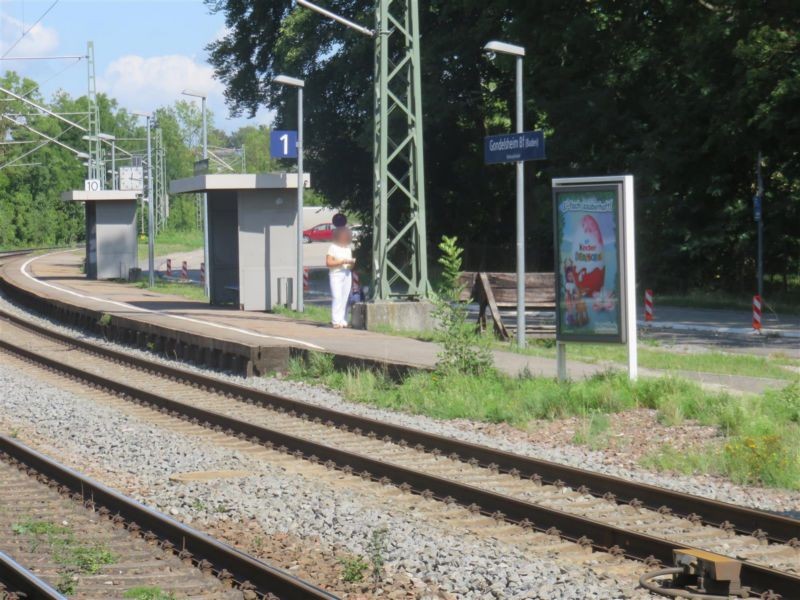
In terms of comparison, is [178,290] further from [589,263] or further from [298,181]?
[589,263]

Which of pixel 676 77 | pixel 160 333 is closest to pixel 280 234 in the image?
pixel 160 333

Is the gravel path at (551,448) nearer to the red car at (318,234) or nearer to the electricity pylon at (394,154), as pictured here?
the electricity pylon at (394,154)

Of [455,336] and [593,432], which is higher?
[455,336]

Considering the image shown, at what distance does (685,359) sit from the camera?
18750 mm

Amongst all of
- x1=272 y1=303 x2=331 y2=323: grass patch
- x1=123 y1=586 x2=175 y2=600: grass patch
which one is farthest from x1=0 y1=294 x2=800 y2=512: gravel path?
x1=272 y1=303 x2=331 y2=323: grass patch

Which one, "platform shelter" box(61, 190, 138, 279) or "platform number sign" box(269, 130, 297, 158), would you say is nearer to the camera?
"platform number sign" box(269, 130, 297, 158)

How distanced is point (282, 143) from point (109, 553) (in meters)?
21.6

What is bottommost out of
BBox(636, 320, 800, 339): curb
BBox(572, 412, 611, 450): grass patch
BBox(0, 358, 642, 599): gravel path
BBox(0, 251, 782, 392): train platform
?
BBox(0, 358, 642, 599): gravel path

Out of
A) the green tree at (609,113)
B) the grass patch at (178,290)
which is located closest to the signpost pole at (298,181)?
the grass patch at (178,290)

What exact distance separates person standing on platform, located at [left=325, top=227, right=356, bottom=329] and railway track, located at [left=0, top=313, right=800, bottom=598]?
19.9 feet

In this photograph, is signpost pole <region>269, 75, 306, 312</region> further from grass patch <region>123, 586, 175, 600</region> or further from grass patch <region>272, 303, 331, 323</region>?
grass patch <region>123, 586, 175, 600</region>

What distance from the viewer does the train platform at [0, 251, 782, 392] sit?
54.0ft

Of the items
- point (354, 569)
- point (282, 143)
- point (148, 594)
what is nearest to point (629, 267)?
point (354, 569)

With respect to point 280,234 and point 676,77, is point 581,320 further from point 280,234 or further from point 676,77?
point 676,77
